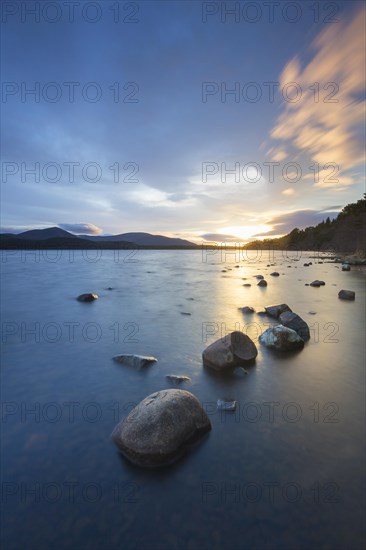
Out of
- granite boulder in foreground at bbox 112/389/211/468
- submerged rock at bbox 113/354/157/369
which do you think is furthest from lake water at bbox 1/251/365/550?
submerged rock at bbox 113/354/157/369

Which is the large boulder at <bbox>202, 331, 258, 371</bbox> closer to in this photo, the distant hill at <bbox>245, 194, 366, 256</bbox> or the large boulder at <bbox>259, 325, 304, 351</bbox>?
the large boulder at <bbox>259, 325, 304, 351</bbox>

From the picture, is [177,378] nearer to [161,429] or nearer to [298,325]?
[161,429]

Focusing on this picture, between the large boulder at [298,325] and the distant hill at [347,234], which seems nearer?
the large boulder at [298,325]

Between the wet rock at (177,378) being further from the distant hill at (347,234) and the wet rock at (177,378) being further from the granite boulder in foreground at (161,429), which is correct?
the distant hill at (347,234)

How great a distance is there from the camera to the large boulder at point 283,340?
35.2 feet

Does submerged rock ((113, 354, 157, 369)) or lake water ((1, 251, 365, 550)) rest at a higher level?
submerged rock ((113, 354, 157, 369))

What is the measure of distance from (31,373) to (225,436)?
681cm

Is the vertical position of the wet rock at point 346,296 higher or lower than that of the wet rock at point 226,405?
higher

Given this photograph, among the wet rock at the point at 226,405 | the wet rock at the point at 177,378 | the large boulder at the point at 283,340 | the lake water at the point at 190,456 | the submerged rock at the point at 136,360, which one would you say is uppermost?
the large boulder at the point at 283,340

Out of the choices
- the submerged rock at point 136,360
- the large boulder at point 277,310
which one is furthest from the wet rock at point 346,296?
the submerged rock at point 136,360

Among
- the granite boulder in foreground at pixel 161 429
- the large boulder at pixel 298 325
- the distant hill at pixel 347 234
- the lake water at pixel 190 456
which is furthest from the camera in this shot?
the distant hill at pixel 347 234

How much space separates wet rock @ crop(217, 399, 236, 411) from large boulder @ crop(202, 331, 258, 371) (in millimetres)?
1897

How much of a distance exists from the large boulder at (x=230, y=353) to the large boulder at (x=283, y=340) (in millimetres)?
1329

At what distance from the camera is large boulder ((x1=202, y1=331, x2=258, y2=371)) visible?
360 inches
